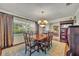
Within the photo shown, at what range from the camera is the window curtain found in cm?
147

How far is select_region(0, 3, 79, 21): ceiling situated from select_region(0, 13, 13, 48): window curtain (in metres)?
0.16

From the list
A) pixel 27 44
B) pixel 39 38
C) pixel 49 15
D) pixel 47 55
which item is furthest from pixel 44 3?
pixel 47 55

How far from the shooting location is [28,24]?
5.28ft

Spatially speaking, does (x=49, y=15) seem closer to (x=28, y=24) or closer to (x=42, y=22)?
(x=42, y=22)

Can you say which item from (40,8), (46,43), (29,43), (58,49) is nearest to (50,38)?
(46,43)

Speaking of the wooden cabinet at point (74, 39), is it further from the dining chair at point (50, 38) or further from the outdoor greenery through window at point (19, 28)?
the outdoor greenery through window at point (19, 28)

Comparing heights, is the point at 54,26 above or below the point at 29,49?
above

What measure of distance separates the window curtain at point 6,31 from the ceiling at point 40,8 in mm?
160

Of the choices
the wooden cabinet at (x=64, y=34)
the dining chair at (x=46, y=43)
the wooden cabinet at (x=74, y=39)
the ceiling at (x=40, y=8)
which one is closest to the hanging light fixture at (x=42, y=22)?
the ceiling at (x=40, y=8)

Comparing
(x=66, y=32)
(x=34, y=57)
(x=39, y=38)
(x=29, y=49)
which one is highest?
(x=66, y=32)

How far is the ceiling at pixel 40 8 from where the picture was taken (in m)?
1.49

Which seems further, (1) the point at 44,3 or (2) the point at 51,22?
(2) the point at 51,22

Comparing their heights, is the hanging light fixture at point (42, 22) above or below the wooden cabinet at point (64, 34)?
above

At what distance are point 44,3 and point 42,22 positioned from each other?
1.15 feet
